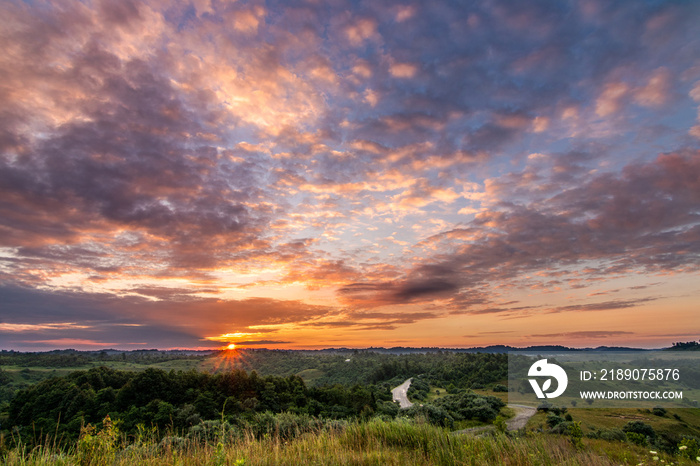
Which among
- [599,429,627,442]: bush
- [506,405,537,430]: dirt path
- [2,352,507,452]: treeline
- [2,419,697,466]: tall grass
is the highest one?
[2,419,697,466]: tall grass

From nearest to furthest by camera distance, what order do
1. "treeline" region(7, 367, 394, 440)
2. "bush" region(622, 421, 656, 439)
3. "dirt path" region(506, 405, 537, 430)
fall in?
"treeline" region(7, 367, 394, 440) < "bush" region(622, 421, 656, 439) < "dirt path" region(506, 405, 537, 430)

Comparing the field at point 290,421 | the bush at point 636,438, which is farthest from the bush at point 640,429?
the bush at point 636,438

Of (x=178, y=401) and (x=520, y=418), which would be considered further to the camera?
(x=520, y=418)

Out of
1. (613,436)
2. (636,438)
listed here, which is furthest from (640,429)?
(636,438)

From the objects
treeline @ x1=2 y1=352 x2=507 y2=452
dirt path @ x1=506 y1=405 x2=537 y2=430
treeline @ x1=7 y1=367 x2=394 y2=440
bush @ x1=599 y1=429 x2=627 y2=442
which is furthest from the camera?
dirt path @ x1=506 y1=405 x2=537 y2=430

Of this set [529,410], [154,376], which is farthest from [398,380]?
[154,376]

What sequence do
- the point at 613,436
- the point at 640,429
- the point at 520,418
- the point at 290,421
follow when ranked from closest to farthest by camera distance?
1. the point at 290,421
2. the point at 613,436
3. the point at 640,429
4. the point at 520,418

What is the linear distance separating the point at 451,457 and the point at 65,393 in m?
59.3

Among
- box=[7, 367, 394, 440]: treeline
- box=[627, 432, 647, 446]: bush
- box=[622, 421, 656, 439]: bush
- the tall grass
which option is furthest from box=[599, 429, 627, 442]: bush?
the tall grass

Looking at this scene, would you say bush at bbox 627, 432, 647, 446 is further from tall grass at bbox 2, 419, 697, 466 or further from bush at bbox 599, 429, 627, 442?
tall grass at bbox 2, 419, 697, 466

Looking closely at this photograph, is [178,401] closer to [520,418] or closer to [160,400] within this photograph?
[160,400]

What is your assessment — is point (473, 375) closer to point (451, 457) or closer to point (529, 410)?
point (529, 410)

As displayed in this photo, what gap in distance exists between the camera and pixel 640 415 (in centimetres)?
5956

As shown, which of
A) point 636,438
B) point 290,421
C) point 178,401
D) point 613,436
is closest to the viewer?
point 290,421
